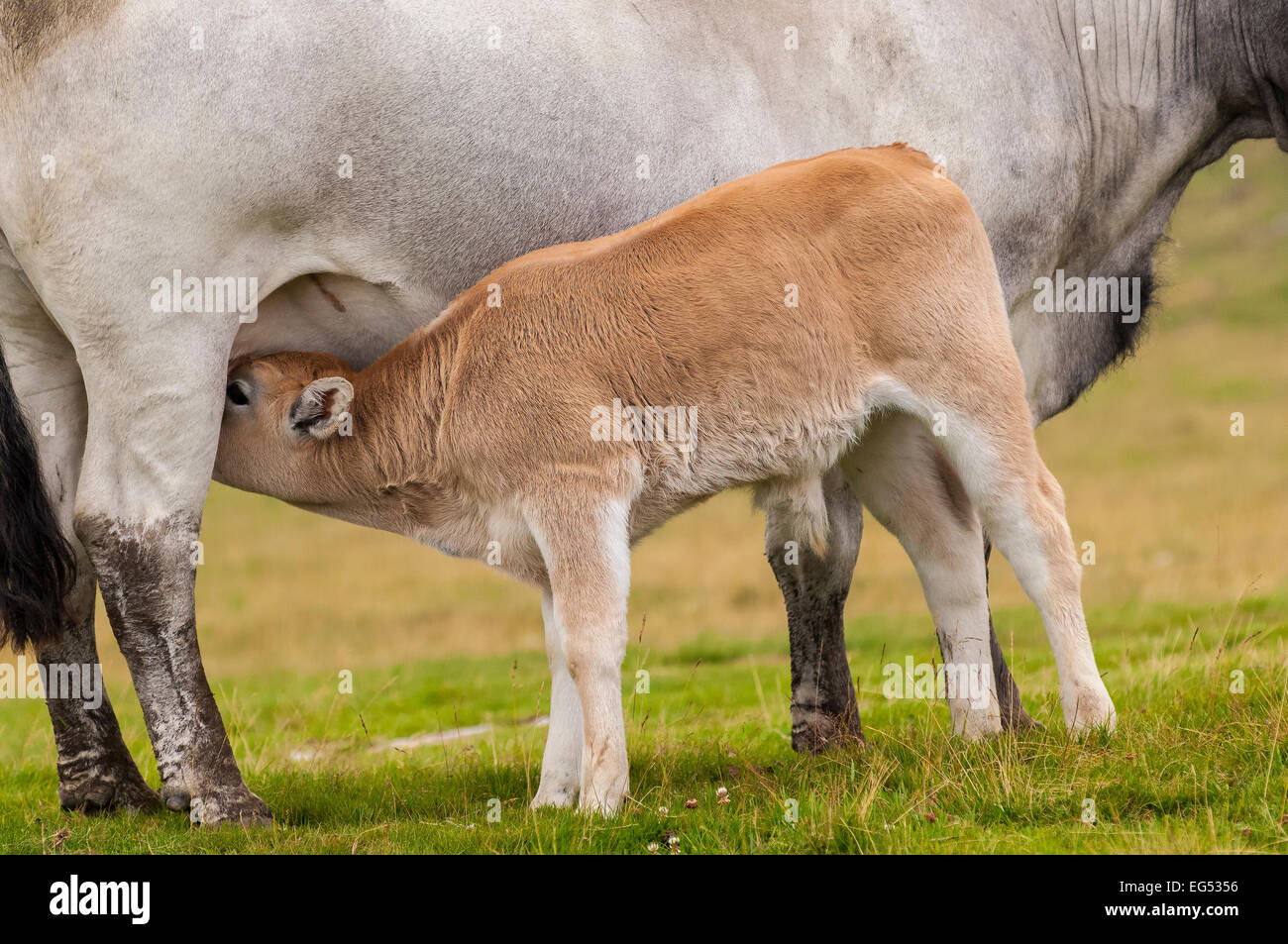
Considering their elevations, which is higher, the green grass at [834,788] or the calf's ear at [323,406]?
the calf's ear at [323,406]

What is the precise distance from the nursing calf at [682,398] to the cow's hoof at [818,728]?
1481mm

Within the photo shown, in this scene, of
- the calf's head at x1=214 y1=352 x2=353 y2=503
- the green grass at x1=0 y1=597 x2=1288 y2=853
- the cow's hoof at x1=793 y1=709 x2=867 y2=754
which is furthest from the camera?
the cow's hoof at x1=793 y1=709 x2=867 y2=754

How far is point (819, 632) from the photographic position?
26.2 feet

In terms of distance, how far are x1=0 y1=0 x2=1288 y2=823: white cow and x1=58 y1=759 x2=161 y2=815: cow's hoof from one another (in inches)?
0.6

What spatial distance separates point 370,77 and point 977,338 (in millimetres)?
2829

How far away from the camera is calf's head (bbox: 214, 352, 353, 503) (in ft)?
22.1

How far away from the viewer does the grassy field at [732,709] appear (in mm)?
5762

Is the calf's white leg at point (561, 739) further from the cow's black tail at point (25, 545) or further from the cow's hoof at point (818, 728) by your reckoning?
the cow's black tail at point (25, 545)

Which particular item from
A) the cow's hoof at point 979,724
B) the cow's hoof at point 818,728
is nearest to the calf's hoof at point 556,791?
the cow's hoof at point 818,728

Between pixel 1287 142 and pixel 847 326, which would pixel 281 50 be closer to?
pixel 847 326

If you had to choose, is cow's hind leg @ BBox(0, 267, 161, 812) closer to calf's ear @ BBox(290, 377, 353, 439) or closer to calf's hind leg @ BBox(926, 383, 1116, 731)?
calf's ear @ BBox(290, 377, 353, 439)

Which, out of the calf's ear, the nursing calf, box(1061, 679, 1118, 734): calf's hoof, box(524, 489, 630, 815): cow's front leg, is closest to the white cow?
the calf's ear

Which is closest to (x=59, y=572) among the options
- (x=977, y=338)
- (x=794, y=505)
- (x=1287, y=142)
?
(x=794, y=505)

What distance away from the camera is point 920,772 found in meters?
6.39
